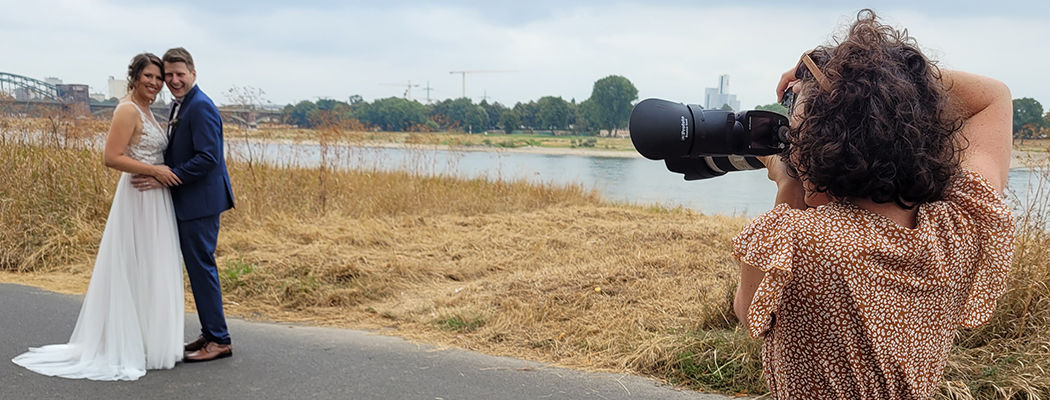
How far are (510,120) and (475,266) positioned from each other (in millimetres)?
15106

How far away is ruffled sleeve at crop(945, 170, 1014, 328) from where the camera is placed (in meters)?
1.50

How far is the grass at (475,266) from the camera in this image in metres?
3.97

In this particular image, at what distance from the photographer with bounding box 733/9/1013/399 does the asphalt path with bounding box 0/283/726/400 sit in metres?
2.39

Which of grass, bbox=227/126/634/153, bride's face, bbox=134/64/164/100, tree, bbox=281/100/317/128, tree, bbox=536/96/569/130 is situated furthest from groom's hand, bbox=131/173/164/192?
tree, bbox=536/96/569/130

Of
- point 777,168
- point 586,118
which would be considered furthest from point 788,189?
point 586,118

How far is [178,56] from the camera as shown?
14.1ft

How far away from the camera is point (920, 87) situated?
1.44 metres

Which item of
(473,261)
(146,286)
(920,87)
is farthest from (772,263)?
(473,261)

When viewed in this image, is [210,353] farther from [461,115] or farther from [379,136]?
[461,115]

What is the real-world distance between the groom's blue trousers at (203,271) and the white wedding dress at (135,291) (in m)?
0.08

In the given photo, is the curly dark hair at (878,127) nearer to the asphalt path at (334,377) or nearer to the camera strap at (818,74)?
the camera strap at (818,74)

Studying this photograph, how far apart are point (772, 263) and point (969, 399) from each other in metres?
2.57

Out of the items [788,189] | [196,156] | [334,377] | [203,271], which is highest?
[788,189]

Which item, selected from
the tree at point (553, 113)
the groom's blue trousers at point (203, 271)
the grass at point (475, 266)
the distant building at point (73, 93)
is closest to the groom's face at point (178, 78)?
the groom's blue trousers at point (203, 271)
